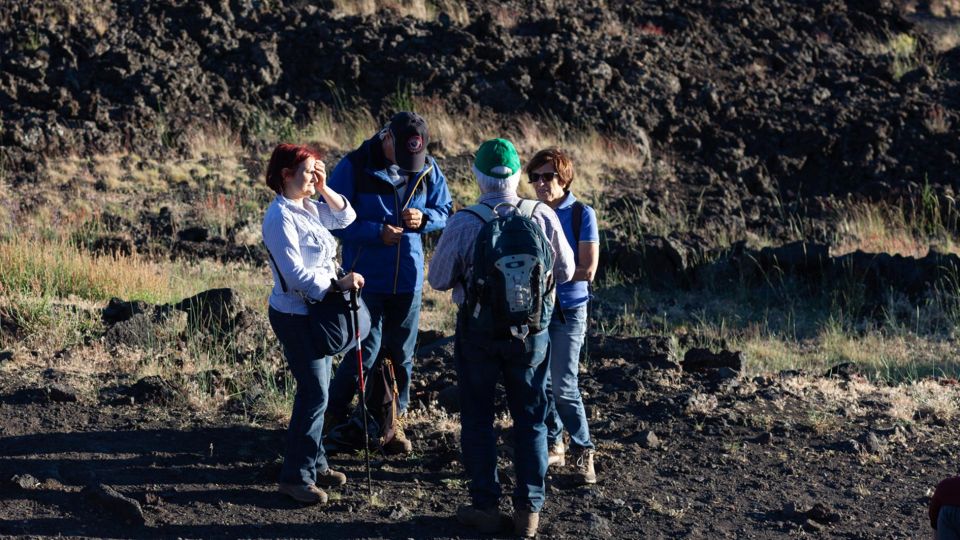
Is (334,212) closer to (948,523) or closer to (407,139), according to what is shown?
(407,139)

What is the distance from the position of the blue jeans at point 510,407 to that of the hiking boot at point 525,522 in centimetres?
3

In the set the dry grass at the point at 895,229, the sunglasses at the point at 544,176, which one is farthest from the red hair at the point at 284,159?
the dry grass at the point at 895,229

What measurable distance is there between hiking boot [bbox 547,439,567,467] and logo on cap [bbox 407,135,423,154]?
5.23 ft

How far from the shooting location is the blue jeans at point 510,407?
16.3 feet

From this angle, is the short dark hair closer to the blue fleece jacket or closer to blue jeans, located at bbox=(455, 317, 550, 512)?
the blue fleece jacket

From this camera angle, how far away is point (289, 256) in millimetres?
5008

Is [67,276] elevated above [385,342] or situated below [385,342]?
above

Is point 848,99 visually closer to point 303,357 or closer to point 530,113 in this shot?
point 530,113

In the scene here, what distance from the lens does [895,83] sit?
61.1 ft

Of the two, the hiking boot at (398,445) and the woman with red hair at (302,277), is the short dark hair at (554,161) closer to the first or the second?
the woman with red hair at (302,277)

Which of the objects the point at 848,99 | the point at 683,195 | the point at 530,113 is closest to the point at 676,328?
the point at 683,195

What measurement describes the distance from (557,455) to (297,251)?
71.7 inches

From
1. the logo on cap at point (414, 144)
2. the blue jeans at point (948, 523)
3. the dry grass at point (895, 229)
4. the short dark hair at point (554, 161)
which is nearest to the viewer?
the blue jeans at point (948, 523)

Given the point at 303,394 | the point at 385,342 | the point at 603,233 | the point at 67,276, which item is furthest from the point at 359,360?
the point at 603,233
